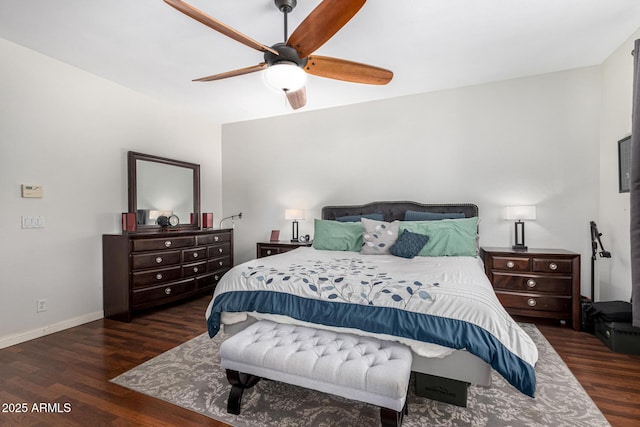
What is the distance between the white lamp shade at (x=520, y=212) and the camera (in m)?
3.31

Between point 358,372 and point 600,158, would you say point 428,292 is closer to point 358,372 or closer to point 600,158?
point 358,372

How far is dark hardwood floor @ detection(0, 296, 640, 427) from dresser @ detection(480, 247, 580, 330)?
19cm

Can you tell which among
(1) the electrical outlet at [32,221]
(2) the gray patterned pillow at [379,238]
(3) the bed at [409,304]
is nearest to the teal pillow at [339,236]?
(2) the gray patterned pillow at [379,238]

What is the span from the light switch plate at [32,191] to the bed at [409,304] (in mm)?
2207

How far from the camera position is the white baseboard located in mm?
2787

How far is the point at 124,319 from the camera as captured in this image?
3.39m

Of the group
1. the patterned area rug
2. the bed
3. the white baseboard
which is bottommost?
the patterned area rug

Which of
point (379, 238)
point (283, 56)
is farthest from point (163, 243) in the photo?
point (283, 56)

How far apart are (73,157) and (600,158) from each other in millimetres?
5780

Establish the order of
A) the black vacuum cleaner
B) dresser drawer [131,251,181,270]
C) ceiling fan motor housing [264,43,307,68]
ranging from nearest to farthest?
ceiling fan motor housing [264,43,307,68] → the black vacuum cleaner → dresser drawer [131,251,181,270]

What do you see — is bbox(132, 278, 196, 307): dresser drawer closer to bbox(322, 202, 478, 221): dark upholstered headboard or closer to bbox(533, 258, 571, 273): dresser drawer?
bbox(322, 202, 478, 221): dark upholstered headboard

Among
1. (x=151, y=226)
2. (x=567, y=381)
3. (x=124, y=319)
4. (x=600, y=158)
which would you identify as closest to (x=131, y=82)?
(x=151, y=226)

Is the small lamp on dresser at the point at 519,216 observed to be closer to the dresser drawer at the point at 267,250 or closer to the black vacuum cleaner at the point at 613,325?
the black vacuum cleaner at the point at 613,325

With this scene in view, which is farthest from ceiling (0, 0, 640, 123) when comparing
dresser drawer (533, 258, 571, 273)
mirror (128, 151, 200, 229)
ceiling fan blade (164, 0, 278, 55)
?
dresser drawer (533, 258, 571, 273)
